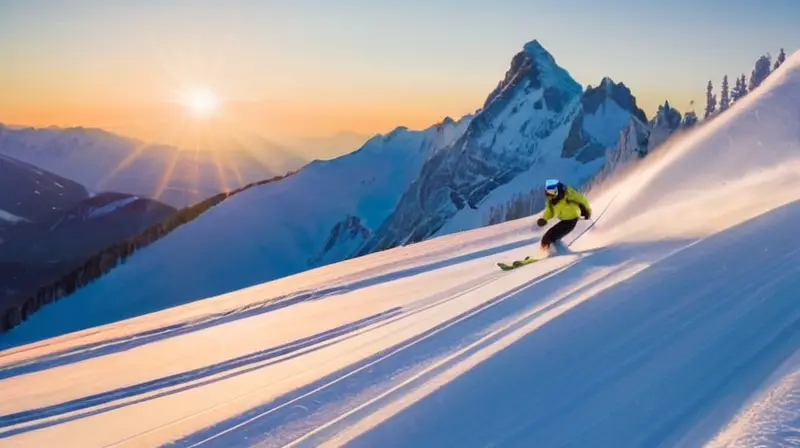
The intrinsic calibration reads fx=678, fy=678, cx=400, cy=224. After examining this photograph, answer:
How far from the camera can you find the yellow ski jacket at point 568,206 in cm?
1459

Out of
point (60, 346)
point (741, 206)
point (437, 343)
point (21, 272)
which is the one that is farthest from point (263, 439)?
point (21, 272)

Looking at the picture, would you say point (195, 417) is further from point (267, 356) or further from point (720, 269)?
point (720, 269)

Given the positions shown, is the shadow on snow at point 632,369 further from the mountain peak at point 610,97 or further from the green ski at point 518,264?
the mountain peak at point 610,97

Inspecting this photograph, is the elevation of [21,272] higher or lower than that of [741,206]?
higher

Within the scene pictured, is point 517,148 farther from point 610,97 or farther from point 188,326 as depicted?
point 188,326

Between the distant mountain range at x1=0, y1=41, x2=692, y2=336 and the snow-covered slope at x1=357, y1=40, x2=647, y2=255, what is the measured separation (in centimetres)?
35

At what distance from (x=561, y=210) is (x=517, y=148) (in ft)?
508

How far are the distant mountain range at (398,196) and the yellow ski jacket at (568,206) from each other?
78.4 metres

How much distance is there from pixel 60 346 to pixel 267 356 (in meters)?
9.74

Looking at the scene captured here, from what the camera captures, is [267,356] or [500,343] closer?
[500,343]

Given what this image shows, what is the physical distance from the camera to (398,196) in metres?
183

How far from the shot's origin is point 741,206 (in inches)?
505

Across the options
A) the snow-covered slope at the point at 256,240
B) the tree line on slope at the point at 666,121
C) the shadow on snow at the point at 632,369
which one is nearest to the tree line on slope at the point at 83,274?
the snow-covered slope at the point at 256,240

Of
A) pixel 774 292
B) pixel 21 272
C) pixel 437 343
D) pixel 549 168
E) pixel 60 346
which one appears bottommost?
pixel 774 292
